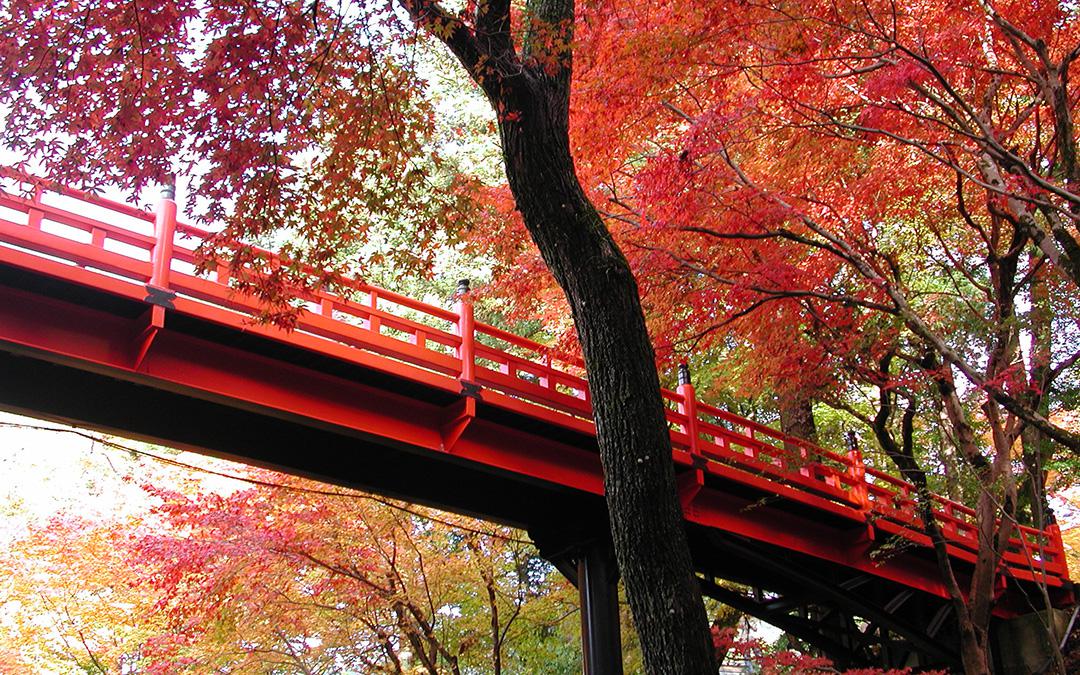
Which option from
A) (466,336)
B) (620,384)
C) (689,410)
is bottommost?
(620,384)

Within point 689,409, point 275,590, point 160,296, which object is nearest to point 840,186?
point 689,409

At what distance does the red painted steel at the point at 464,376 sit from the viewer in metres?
7.02

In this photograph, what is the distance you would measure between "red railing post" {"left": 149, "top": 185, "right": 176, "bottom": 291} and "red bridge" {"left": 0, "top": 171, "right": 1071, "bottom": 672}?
0.04 ft

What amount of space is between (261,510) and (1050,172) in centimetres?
913

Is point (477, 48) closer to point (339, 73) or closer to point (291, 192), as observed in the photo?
point (339, 73)

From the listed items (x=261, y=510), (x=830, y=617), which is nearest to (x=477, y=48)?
(x=261, y=510)

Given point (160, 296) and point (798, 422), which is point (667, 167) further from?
point (798, 422)

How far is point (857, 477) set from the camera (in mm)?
11953

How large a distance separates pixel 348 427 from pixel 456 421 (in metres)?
1.02

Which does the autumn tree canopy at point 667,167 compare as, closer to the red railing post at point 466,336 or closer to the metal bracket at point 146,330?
the red railing post at point 466,336

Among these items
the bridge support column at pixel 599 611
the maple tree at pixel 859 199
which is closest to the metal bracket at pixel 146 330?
the maple tree at pixel 859 199

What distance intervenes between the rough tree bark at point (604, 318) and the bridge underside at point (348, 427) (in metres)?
3.09

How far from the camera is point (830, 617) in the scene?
12641mm

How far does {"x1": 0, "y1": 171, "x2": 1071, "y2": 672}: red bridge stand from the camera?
7105 mm
